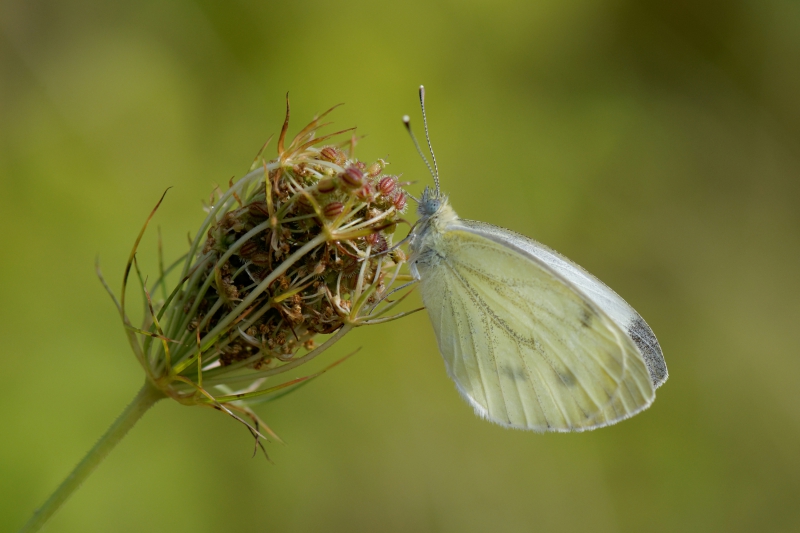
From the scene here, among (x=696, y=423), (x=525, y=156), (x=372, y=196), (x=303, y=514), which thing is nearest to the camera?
(x=372, y=196)

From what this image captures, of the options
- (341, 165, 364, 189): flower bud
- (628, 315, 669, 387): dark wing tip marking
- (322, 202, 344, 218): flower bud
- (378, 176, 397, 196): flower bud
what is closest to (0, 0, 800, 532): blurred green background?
(628, 315, 669, 387): dark wing tip marking

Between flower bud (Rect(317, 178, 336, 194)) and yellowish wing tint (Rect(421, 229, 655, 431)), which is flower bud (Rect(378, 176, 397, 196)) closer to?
flower bud (Rect(317, 178, 336, 194))

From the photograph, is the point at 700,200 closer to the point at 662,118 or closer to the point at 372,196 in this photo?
the point at 662,118

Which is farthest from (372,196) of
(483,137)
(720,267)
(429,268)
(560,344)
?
(720,267)

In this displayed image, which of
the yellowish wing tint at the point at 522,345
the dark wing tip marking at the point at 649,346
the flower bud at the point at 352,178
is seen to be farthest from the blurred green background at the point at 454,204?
the flower bud at the point at 352,178

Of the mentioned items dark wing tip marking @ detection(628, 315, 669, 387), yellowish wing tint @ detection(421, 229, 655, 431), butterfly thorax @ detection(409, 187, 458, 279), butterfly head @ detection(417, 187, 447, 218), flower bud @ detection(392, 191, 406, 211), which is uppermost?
flower bud @ detection(392, 191, 406, 211)
